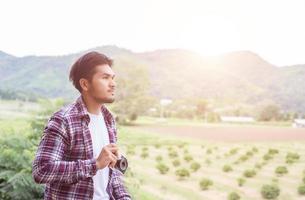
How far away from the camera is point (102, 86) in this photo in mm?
1201

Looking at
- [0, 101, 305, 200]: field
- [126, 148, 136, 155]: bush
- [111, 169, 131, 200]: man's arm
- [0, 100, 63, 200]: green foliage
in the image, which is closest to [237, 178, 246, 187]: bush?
[0, 101, 305, 200]: field

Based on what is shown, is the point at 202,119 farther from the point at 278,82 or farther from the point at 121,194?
the point at 121,194

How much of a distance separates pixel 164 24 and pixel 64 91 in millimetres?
915

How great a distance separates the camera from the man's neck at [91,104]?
1226 millimetres

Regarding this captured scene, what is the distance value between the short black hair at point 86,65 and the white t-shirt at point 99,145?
90mm

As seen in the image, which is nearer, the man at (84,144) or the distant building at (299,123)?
the man at (84,144)

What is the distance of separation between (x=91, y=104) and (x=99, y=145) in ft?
0.32

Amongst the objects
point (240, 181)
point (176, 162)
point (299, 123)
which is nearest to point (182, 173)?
point (176, 162)

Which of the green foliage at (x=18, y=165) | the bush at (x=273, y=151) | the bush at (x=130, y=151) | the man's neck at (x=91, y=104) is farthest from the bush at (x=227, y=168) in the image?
the man's neck at (x=91, y=104)

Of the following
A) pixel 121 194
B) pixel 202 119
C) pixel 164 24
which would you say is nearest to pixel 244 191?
pixel 202 119

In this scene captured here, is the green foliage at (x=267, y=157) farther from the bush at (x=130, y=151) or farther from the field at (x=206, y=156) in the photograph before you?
the bush at (x=130, y=151)

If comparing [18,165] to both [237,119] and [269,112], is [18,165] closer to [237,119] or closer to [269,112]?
[237,119]

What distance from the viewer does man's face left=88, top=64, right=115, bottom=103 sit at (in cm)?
120

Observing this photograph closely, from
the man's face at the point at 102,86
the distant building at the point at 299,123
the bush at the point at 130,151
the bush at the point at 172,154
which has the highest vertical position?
the man's face at the point at 102,86
